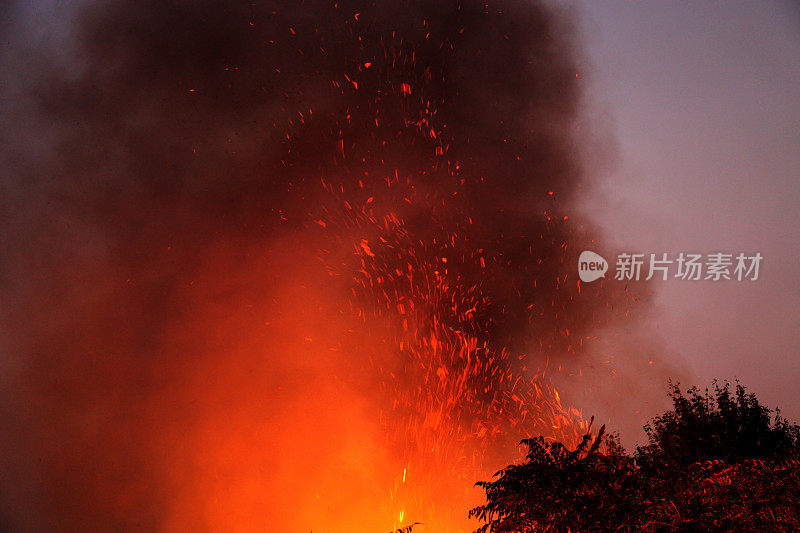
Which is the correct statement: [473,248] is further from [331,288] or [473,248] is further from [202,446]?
[202,446]

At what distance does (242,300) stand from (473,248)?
5933 mm

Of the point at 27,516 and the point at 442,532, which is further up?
the point at 442,532

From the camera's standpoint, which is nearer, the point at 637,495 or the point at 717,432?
the point at 637,495

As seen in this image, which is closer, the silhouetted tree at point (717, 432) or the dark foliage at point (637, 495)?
the dark foliage at point (637, 495)

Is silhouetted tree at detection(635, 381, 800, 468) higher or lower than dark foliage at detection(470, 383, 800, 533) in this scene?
higher

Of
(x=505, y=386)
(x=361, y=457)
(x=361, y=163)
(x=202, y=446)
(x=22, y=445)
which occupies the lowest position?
(x=22, y=445)

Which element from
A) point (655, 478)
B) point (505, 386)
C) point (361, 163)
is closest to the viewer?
point (655, 478)

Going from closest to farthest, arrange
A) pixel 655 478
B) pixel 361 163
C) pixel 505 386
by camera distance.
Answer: pixel 655 478 < pixel 505 386 < pixel 361 163

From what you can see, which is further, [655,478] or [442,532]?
[442,532]

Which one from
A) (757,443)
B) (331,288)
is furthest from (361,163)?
(757,443)

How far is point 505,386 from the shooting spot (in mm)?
14141

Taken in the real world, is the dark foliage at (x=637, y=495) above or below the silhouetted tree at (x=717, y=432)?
below

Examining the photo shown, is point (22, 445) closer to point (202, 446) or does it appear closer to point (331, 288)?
point (202, 446)

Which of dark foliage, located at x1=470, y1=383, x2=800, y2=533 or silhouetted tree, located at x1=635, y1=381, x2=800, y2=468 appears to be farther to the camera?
silhouetted tree, located at x1=635, y1=381, x2=800, y2=468
